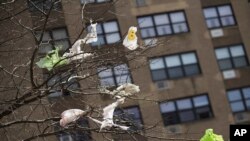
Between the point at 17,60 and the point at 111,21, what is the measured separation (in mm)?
13720

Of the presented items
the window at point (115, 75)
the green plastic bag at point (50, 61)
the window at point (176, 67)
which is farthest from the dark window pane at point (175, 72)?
the green plastic bag at point (50, 61)

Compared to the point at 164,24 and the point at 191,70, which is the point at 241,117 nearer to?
the point at 191,70

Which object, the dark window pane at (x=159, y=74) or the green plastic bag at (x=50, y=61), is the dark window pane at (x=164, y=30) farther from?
the green plastic bag at (x=50, y=61)

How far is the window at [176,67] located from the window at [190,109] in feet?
3.93

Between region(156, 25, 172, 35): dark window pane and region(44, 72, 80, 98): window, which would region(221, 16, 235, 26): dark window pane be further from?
region(44, 72, 80, 98): window

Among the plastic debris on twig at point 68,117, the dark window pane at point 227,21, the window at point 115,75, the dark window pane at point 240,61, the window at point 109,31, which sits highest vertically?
the window at point 109,31

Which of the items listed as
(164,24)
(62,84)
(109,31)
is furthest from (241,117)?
(62,84)

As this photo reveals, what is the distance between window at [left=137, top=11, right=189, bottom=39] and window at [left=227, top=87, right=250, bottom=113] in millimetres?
3606

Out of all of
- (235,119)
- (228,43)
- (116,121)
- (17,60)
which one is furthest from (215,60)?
(116,121)

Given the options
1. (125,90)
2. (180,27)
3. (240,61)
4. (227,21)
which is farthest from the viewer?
(227,21)

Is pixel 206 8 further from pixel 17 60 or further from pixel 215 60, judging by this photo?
pixel 17 60

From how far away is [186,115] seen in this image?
2348 centimetres

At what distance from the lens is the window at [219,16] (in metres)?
25.0

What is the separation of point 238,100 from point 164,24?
15.9 ft
